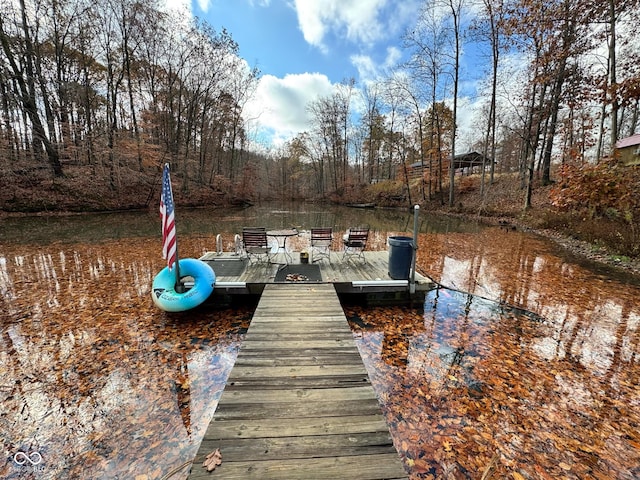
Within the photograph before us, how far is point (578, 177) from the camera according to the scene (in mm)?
9000

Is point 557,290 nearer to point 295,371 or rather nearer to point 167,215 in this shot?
point 295,371

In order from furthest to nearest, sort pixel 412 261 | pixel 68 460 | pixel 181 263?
1. pixel 412 261
2. pixel 181 263
3. pixel 68 460

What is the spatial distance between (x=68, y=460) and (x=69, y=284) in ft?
17.6

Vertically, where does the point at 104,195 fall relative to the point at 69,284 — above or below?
above

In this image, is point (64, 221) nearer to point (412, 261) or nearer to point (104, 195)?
point (104, 195)

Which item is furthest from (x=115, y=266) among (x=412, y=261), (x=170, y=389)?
(x=412, y=261)

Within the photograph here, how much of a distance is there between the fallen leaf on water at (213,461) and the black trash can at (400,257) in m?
4.50

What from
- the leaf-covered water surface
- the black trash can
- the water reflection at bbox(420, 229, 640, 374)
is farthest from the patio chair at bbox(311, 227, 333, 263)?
the water reflection at bbox(420, 229, 640, 374)

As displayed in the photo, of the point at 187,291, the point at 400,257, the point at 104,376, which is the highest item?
the point at 400,257

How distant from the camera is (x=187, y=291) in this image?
4.87 m

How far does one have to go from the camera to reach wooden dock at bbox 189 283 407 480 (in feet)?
5.72

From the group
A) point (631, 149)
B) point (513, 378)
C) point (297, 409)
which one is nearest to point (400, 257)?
point (513, 378)

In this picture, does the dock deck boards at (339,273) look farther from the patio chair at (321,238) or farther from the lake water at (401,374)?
the lake water at (401,374)

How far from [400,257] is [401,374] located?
2590mm
